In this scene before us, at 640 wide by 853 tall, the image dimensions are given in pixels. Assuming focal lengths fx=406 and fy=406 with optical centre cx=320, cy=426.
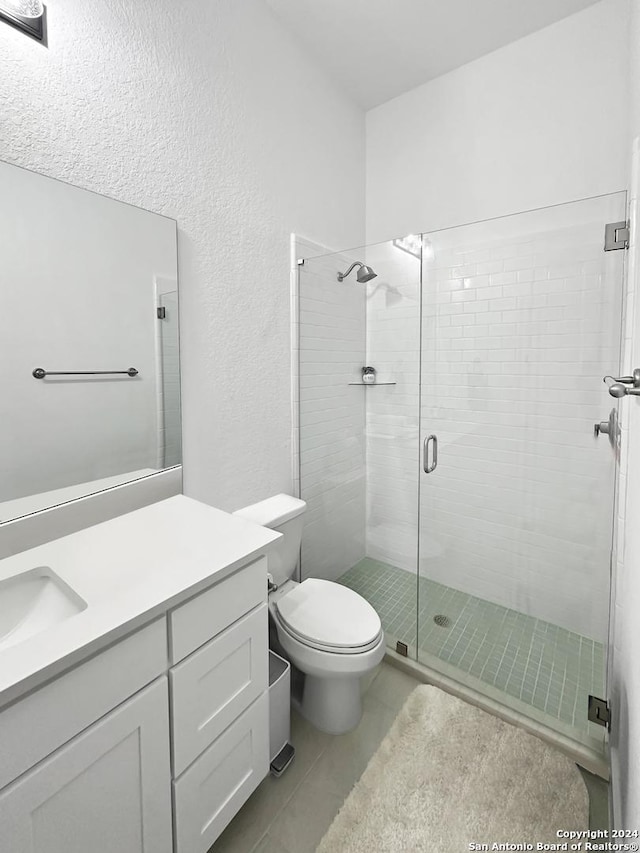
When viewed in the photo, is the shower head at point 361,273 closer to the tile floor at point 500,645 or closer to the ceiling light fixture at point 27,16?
the ceiling light fixture at point 27,16

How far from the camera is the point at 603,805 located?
1285 mm

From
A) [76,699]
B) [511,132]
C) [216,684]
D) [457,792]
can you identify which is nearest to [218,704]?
[216,684]

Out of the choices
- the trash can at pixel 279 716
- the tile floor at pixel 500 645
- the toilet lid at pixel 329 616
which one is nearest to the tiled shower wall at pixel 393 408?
the tile floor at pixel 500 645

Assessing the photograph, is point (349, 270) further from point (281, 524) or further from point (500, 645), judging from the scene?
point (500, 645)

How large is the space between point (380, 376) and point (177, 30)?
1650mm

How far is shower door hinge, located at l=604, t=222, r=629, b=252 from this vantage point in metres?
1.46

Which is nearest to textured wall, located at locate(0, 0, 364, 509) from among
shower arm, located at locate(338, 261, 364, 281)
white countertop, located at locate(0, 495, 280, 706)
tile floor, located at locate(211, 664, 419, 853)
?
shower arm, located at locate(338, 261, 364, 281)

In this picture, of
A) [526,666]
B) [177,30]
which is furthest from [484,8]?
[526,666]

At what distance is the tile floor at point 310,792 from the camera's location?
1188mm

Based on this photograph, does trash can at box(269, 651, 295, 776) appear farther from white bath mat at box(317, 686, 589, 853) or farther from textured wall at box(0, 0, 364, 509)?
textured wall at box(0, 0, 364, 509)

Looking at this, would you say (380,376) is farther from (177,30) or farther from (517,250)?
(177,30)

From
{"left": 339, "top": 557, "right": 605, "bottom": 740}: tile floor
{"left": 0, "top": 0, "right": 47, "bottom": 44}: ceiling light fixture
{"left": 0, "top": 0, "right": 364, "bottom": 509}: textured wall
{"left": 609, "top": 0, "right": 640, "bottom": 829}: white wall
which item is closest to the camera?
{"left": 609, "top": 0, "right": 640, "bottom": 829}: white wall

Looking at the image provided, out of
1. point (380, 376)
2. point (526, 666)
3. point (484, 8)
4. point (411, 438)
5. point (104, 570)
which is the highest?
point (484, 8)

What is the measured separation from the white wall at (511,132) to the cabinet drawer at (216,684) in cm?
219
